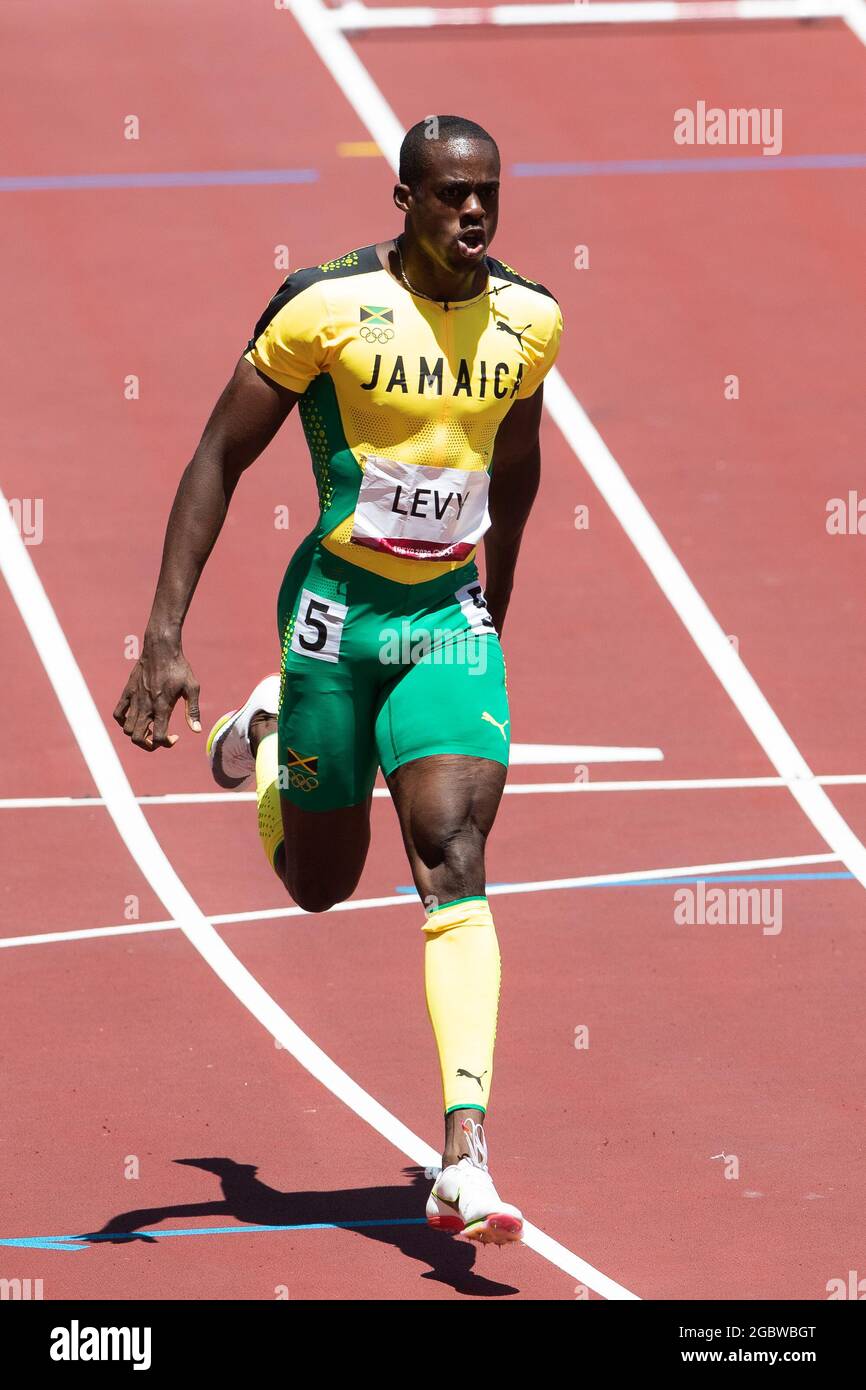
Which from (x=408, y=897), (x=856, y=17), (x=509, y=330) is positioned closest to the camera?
(x=509, y=330)

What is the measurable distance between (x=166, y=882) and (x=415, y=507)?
3986 millimetres

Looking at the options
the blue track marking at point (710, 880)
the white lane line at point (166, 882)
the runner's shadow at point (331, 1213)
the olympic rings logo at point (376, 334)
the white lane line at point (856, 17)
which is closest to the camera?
the olympic rings logo at point (376, 334)

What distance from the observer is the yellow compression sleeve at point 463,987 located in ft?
20.3

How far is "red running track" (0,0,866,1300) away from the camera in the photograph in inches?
280

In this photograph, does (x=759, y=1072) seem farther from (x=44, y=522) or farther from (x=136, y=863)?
(x=44, y=522)

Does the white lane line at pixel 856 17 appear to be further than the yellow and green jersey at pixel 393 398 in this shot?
Yes

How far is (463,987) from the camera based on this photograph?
6.26 metres

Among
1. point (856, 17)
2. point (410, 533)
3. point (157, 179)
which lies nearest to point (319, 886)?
point (410, 533)

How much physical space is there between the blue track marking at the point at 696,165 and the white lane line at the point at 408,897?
9382 millimetres
